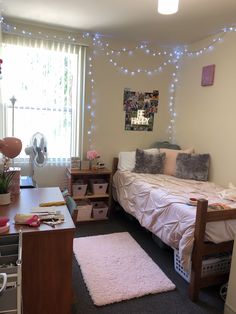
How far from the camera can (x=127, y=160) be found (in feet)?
12.4

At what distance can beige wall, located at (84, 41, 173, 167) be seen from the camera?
376 centimetres

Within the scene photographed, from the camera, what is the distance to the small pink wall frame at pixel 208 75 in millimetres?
3357

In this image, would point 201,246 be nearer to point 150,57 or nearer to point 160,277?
point 160,277

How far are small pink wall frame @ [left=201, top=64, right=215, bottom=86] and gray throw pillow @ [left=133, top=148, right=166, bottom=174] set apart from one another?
1.15 meters

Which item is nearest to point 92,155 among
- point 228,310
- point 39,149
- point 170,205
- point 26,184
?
point 39,149

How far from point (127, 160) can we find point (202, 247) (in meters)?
1.94

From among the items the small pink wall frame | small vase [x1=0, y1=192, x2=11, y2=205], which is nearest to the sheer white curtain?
small vase [x1=0, y1=192, x2=11, y2=205]

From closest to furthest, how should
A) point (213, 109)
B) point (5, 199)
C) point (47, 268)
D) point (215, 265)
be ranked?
point (47, 268)
point (5, 199)
point (215, 265)
point (213, 109)

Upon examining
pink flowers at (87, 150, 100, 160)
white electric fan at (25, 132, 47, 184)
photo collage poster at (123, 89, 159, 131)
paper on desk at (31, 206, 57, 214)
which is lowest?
paper on desk at (31, 206, 57, 214)

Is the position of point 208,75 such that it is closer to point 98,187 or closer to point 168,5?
point 168,5

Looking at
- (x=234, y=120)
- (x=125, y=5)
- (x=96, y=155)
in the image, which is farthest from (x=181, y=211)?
(x=125, y=5)

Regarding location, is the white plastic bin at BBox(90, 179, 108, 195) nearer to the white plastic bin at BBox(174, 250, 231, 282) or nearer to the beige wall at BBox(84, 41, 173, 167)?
the beige wall at BBox(84, 41, 173, 167)

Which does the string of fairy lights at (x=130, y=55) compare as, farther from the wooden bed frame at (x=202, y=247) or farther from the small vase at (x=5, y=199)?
the wooden bed frame at (x=202, y=247)

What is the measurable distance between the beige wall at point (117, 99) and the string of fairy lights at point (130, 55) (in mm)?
34
